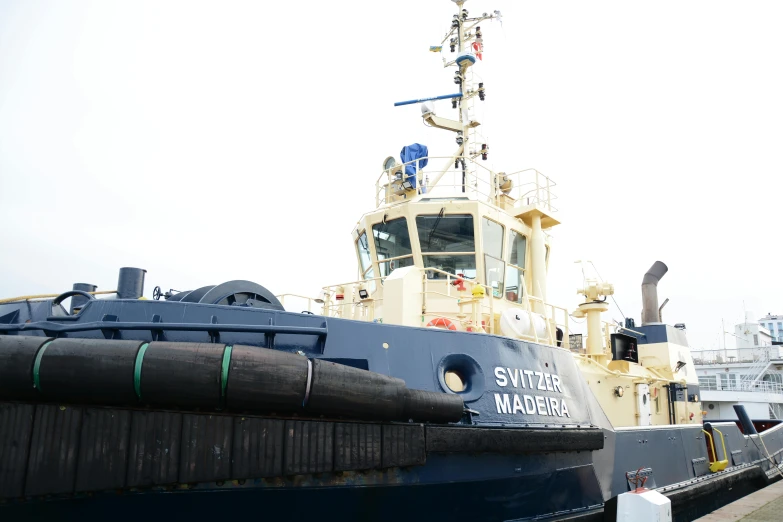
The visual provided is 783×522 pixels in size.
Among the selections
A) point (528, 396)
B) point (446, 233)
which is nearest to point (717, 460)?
point (528, 396)

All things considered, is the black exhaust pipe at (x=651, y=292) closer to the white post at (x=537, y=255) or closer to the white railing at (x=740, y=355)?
the white post at (x=537, y=255)

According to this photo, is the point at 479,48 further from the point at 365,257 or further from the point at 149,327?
the point at 149,327

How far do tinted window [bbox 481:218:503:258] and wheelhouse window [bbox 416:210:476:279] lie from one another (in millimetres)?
168

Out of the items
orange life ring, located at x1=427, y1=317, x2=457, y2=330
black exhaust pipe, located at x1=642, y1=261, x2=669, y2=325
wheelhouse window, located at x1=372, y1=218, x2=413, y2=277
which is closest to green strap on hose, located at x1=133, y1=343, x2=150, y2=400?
orange life ring, located at x1=427, y1=317, x2=457, y2=330

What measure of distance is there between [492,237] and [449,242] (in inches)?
21.8

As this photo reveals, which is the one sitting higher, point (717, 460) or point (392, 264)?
point (392, 264)

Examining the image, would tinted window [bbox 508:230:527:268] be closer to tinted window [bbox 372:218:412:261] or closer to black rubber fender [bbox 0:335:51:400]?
tinted window [bbox 372:218:412:261]

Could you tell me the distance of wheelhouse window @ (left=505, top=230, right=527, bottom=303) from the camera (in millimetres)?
7504

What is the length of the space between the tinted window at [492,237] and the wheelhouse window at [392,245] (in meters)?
0.94

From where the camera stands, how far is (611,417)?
23.8 ft

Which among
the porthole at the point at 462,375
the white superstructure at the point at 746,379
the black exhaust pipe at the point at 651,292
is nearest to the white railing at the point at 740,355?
the white superstructure at the point at 746,379

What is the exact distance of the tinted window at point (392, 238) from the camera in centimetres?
736

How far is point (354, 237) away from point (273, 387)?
4.91 metres

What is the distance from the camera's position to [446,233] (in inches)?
283
